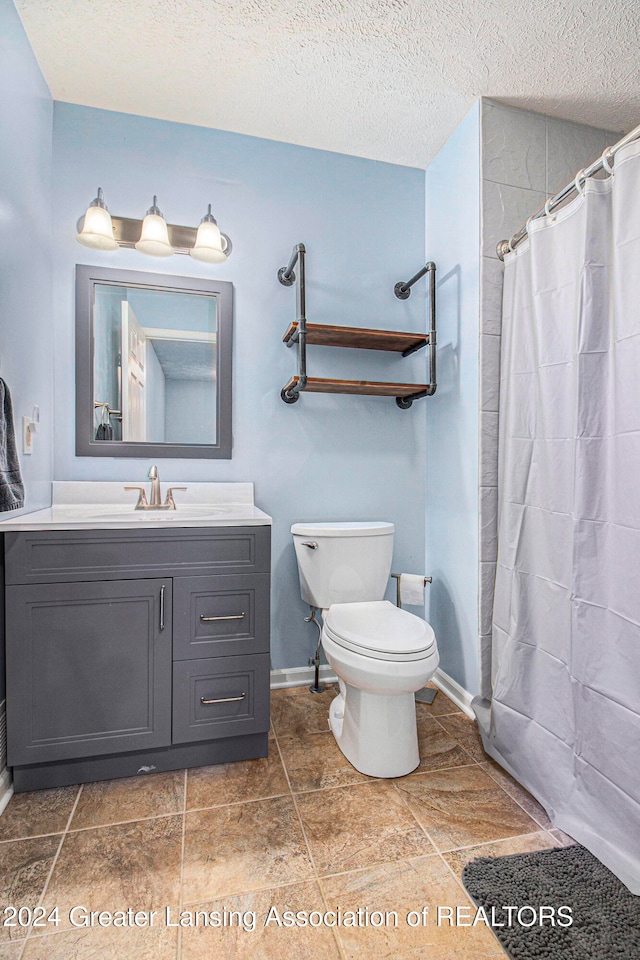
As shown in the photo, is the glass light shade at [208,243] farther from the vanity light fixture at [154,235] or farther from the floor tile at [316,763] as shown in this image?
the floor tile at [316,763]

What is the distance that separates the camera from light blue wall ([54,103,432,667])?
1964mm

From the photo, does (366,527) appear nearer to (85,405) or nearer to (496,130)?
(85,405)

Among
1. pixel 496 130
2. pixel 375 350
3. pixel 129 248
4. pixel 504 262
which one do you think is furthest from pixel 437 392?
pixel 129 248

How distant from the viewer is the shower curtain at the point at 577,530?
1.18 m

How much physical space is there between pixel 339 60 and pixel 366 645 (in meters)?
2.05

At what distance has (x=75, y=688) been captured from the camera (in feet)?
4.81

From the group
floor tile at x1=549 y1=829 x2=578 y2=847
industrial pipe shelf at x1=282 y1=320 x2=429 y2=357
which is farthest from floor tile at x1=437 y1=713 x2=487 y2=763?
industrial pipe shelf at x1=282 y1=320 x2=429 y2=357

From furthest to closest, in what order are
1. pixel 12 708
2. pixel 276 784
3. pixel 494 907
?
1. pixel 276 784
2. pixel 12 708
3. pixel 494 907

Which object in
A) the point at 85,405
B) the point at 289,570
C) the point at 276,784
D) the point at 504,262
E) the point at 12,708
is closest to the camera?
the point at 12,708

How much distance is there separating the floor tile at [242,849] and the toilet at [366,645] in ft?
1.07

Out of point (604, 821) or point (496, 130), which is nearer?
point (604, 821)

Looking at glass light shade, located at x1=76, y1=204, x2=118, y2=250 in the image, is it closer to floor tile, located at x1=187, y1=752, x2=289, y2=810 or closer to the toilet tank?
the toilet tank

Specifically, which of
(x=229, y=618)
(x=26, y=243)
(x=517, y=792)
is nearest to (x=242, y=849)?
(x=229, y=618)

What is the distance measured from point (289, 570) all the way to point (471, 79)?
2.08m
